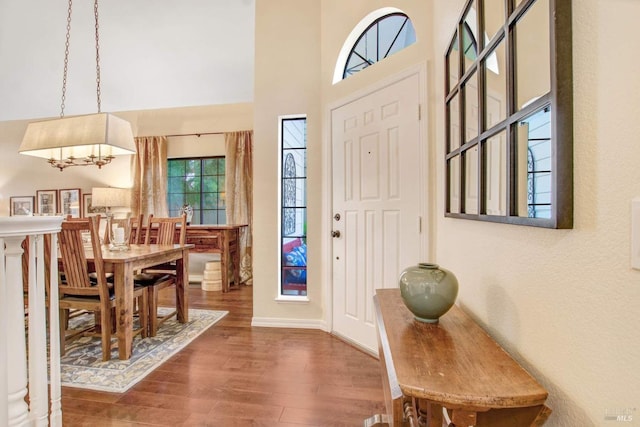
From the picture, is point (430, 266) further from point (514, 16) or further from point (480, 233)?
point (514, 16)

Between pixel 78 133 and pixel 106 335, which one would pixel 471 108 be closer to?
pixel 106 335

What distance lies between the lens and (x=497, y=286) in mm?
1011

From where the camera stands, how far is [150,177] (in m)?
5.15

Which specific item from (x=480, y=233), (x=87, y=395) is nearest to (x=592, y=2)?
(x=480, y=233)

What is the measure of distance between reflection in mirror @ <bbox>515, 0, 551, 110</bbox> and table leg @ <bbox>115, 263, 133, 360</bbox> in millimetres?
2594

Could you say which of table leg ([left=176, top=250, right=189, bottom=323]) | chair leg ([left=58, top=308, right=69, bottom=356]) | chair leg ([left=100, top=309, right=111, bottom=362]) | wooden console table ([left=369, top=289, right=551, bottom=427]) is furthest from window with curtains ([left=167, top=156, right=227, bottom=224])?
wooden console table ([left=369, top=289, right=551, bottom=427])

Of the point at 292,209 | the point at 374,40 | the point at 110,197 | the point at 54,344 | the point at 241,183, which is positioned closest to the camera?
the point at 54,344

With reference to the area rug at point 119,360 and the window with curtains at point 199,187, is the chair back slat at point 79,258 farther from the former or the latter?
the window with curtains at point 199,187

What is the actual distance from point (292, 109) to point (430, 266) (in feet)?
7.46

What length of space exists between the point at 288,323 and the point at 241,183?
8.90 ft

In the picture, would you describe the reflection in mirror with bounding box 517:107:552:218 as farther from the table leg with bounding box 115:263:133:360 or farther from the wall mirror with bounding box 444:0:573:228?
the table leg with bounding box 115:263:133:360

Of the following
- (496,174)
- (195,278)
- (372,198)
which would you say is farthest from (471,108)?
(195,278)

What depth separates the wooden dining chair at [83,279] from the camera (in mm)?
2203

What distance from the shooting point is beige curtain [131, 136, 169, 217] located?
201 inches
